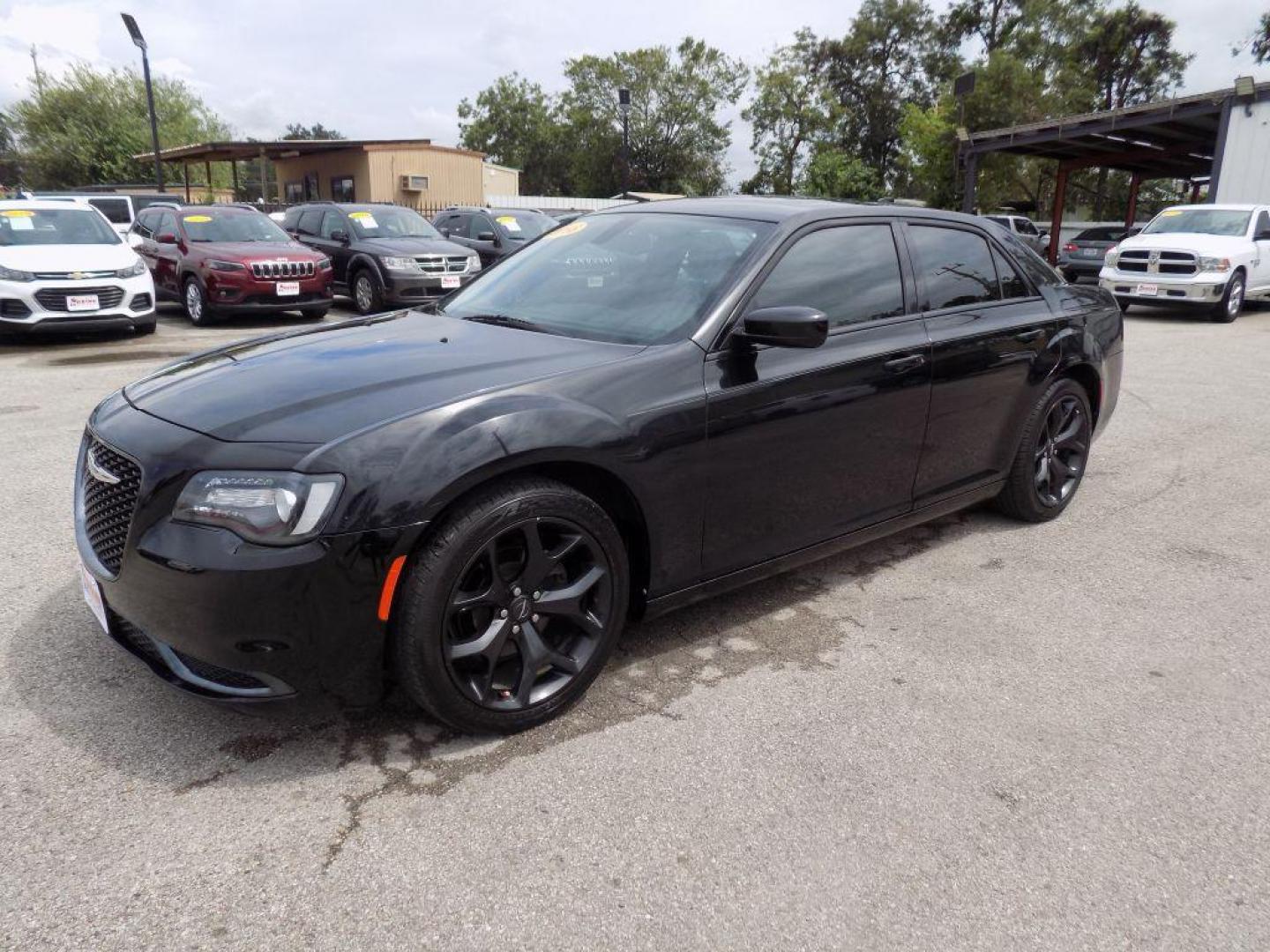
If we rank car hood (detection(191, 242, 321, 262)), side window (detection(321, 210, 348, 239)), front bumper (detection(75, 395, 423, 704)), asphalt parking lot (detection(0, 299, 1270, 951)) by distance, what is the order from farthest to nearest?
side window (detection(321, 210, 348, 239)) < car hood (detection(191, 242, 321, 262)) < front bumper (detection(75, 395, 423, 704)) < asphalt parking lot (detection(0, 299, 1270, 951))

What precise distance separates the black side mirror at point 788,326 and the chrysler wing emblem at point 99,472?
194 cm

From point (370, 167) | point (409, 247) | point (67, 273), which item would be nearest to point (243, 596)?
point (67, 273)

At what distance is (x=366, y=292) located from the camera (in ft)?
43.0

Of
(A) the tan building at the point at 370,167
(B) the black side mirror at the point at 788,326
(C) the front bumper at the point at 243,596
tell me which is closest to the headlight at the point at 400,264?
(B) the black side mirror at the point at 788,326

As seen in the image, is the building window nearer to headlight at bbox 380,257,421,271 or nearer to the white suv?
headlight at bbox 380,257,421,271

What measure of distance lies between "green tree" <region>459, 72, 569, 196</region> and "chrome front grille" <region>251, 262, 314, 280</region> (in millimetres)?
57814

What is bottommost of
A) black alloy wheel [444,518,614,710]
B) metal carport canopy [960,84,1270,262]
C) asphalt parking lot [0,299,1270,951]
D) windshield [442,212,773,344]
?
asphalt parking lot [0,299,1270,951]

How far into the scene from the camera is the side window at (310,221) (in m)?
14.3

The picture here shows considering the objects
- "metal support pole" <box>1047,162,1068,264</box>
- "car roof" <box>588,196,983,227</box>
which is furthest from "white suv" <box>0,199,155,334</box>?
"metal support pole" <box>1047,162,1068,264</box>

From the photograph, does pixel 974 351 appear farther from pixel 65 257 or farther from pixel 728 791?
pixel 65 257

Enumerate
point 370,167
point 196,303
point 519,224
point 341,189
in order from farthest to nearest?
point 341,189, point 370,167, point 519,224, point 196,303

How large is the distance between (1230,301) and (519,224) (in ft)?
37.1

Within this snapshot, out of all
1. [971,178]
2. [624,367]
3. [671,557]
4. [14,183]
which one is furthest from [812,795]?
[14,183]

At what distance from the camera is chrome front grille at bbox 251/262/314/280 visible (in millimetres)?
A: 11609
